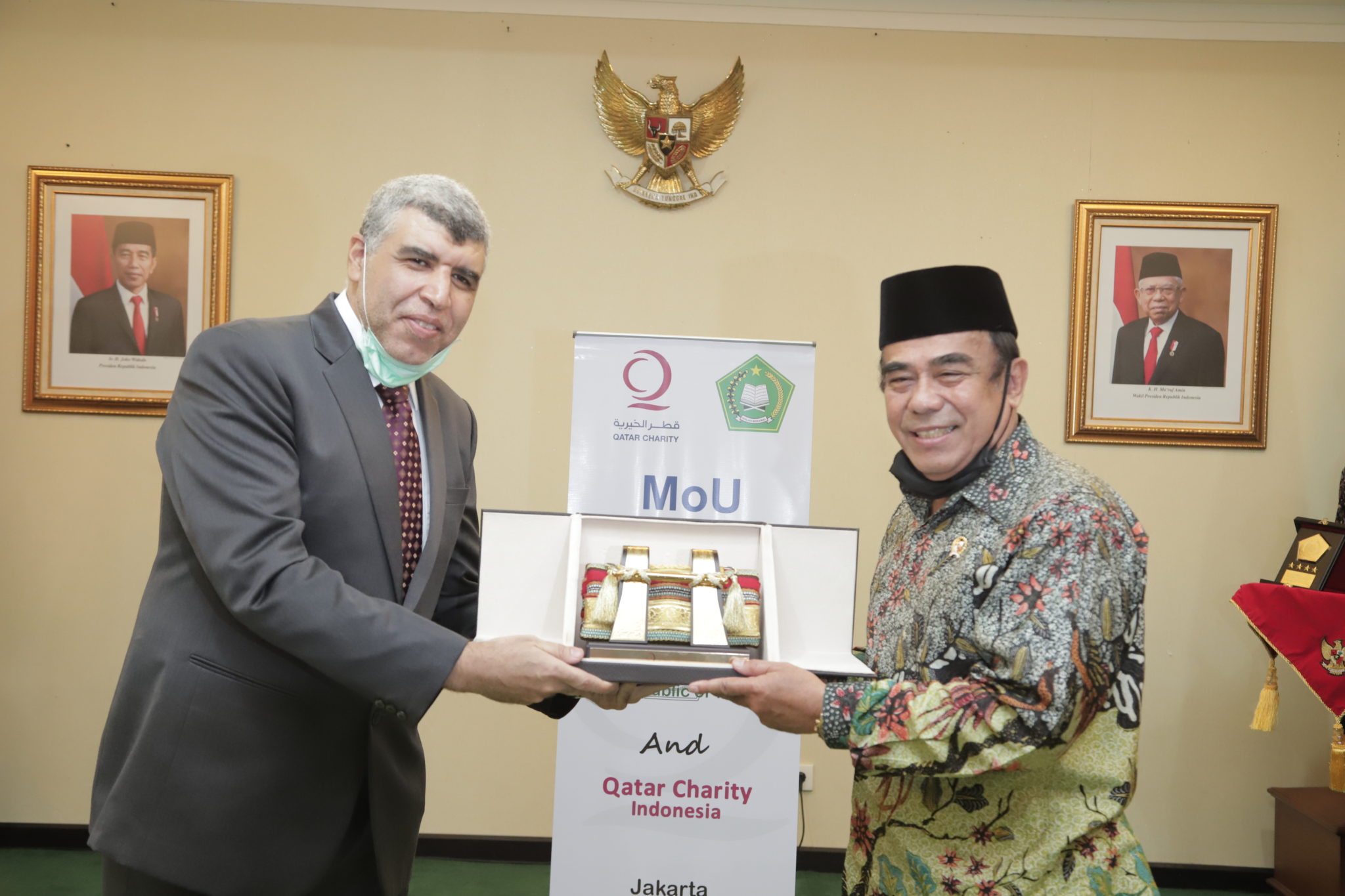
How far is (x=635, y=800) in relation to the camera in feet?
9.58

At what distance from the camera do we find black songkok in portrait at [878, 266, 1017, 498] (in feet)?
5.09

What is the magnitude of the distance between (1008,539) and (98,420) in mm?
3618

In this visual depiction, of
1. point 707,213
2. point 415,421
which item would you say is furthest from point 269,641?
point 707,213

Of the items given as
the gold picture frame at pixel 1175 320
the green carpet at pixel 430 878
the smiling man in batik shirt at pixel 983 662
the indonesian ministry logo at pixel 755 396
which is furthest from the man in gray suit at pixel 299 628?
the gold picture frame at pixel 1175 320

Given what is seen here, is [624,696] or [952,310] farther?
[624,696]

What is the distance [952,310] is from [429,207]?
98 centimetres

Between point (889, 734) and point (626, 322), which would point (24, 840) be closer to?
point (626, 322)

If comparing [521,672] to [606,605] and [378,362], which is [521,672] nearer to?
[606,605]

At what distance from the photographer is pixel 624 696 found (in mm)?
1709

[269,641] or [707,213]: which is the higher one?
[707,213]

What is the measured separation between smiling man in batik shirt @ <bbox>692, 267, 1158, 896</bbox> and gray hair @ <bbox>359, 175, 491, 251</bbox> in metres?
0.80

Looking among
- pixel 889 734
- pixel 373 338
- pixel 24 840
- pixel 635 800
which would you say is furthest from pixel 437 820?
pixel 889 734

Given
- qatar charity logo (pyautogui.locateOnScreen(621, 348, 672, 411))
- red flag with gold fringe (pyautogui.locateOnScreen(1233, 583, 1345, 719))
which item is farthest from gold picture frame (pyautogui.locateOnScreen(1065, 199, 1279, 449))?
qatar charity logo (pyautogui.locateOnScreen(621, 348, 672, 411))

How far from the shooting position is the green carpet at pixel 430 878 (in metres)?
3.46
